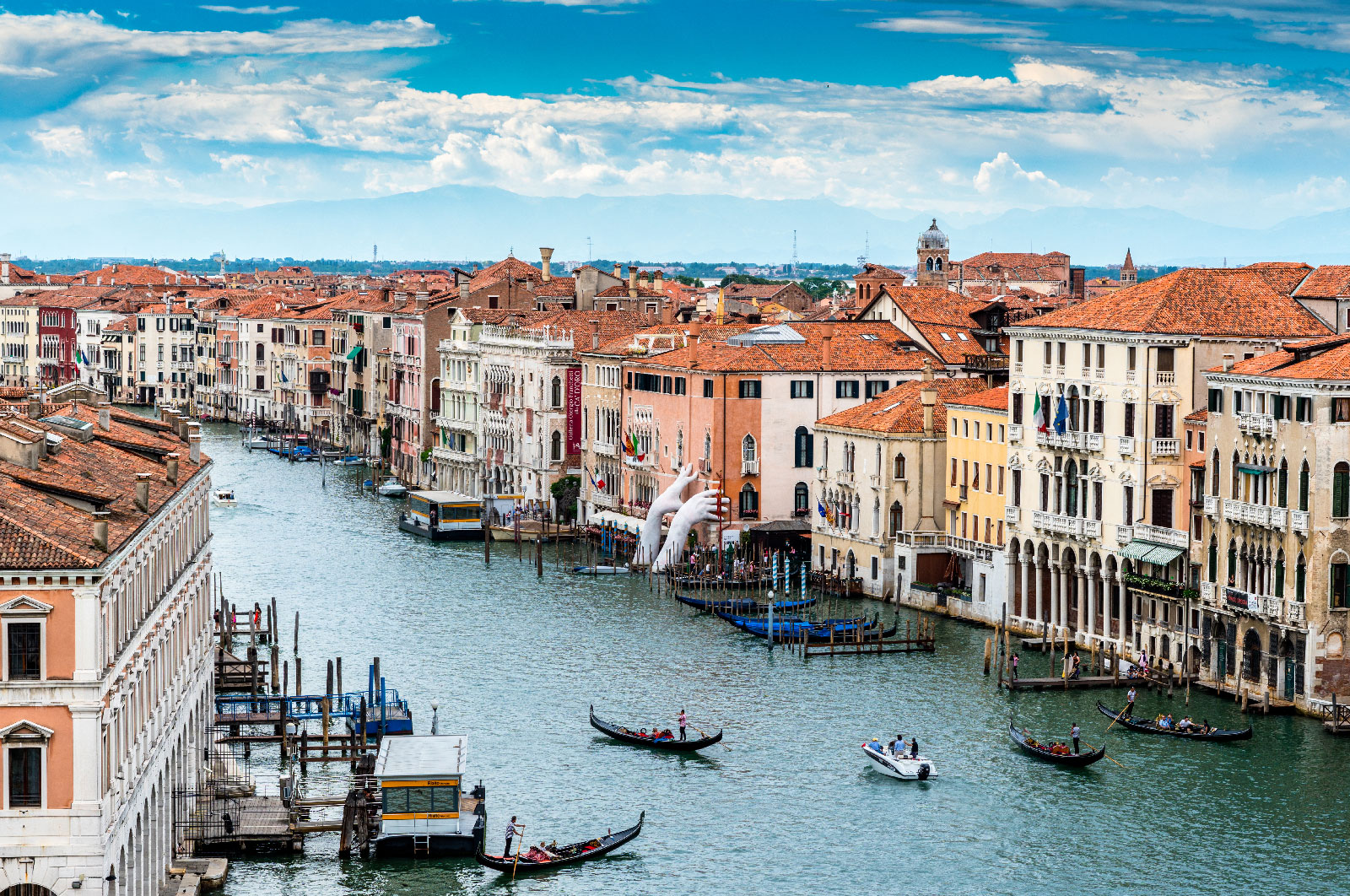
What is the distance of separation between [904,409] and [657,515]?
39.1 feet

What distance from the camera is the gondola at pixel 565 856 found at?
120 feet

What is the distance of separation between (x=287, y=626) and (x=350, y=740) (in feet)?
59.6

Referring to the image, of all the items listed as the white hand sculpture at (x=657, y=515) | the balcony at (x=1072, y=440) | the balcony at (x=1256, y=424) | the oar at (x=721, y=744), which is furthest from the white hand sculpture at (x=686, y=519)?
the balcony at (x=1256, y=424)

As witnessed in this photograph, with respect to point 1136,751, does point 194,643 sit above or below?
above

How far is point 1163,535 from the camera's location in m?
53.1

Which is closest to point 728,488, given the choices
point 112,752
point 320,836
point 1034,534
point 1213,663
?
point 1034,534

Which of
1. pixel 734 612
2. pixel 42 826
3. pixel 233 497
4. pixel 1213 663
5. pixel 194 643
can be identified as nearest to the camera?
pixel 42 826

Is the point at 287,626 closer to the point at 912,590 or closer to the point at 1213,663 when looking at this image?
the point at 912,590

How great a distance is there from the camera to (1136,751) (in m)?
45.5

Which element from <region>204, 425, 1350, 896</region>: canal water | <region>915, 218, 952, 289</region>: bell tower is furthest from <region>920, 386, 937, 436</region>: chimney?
<region>915, 218, 952, 289</region>: bell tower

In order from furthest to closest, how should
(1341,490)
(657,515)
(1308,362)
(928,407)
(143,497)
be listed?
(657,515), (928,407), (1308,362), (1341,490), (143,497)

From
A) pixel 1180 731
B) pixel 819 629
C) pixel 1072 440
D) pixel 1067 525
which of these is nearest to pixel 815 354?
pixel 819 629

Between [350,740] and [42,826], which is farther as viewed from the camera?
[350,740]

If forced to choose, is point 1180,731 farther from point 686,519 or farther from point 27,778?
point 686,519
